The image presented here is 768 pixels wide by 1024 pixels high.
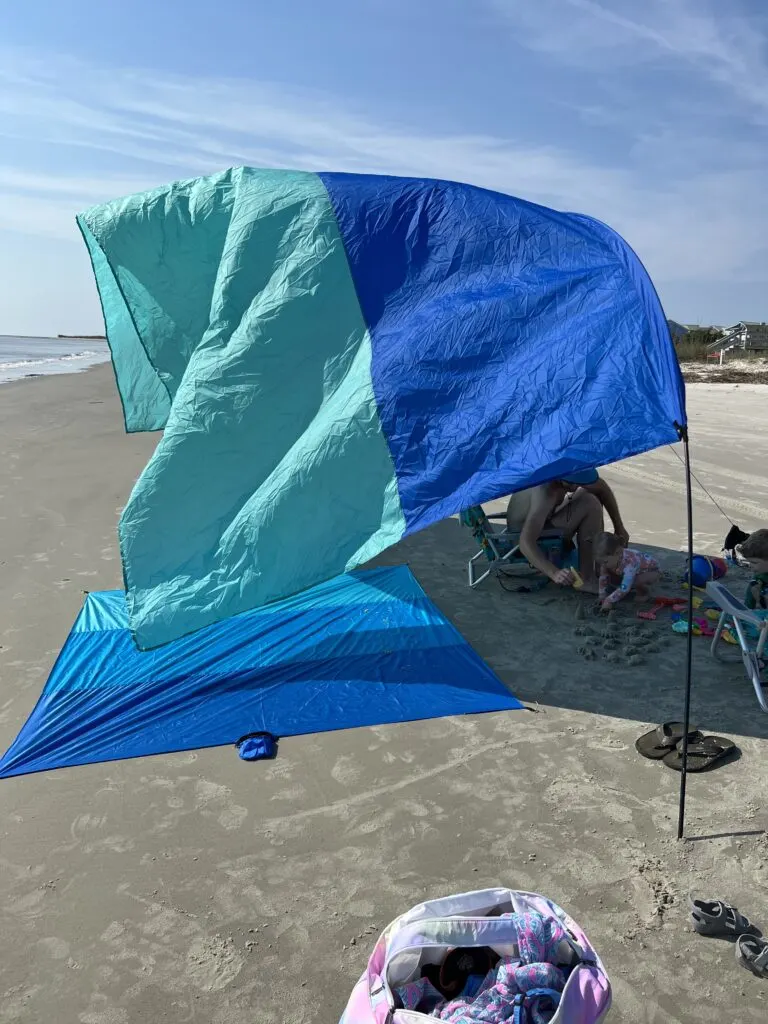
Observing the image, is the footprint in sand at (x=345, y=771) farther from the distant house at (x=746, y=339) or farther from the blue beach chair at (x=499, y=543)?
the distant house at (x=746, y=339)

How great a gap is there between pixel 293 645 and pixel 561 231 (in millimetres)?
2895

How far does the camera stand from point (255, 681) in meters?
4.18

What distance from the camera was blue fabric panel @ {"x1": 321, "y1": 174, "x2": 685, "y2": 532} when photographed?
3.87 m

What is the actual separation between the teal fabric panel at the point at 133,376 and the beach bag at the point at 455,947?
15.8 ft

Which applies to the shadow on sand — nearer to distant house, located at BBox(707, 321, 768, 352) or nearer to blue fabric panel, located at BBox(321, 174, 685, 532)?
blue fabric panel, located at BBox(321, 174, 685, 532)

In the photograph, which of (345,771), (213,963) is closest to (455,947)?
(213,963)

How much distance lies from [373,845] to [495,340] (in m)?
2.62

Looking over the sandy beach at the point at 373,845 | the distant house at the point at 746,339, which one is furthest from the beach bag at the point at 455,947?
the distant house at the point at 746,339

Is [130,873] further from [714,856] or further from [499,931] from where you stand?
[714,856]

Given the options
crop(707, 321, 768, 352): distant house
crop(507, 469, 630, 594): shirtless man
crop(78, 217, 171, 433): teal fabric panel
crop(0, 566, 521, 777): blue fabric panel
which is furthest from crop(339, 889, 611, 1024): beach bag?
crop(707, 321, 768, 352): distant house

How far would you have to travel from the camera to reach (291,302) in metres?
4.15

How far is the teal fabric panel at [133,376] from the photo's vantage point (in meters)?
6.11

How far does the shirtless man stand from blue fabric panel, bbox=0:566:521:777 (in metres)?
0.89

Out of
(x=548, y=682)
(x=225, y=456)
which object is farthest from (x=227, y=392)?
(x=548, y=682)
